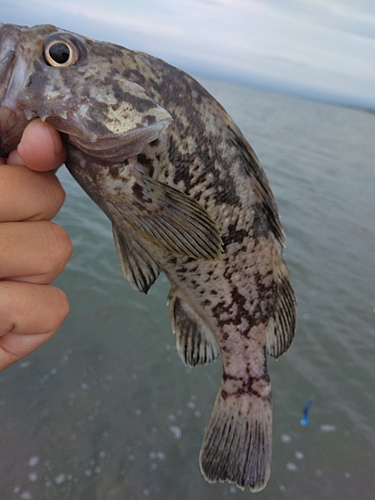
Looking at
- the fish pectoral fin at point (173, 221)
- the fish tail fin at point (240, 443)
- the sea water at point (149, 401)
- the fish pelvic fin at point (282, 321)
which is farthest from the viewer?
the sea water at point (149, 401)

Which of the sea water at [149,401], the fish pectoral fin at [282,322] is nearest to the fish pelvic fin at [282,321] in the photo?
the fish pectoral fin at [282,322]

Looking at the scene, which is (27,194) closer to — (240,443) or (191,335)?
(191,335)

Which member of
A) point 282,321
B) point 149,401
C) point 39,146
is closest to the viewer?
point 39,146

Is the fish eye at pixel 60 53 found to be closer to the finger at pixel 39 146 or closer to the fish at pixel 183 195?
the fish at pixel 183 195

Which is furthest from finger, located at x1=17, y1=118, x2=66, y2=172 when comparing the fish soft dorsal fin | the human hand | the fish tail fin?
the fish tail fin

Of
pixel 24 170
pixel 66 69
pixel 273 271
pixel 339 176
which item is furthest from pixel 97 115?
pixel 339 176

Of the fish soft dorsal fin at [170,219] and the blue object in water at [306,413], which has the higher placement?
the fish soft dorsal fin at [170,219]

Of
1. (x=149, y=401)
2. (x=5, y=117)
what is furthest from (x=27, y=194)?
(x=149, y=401)
